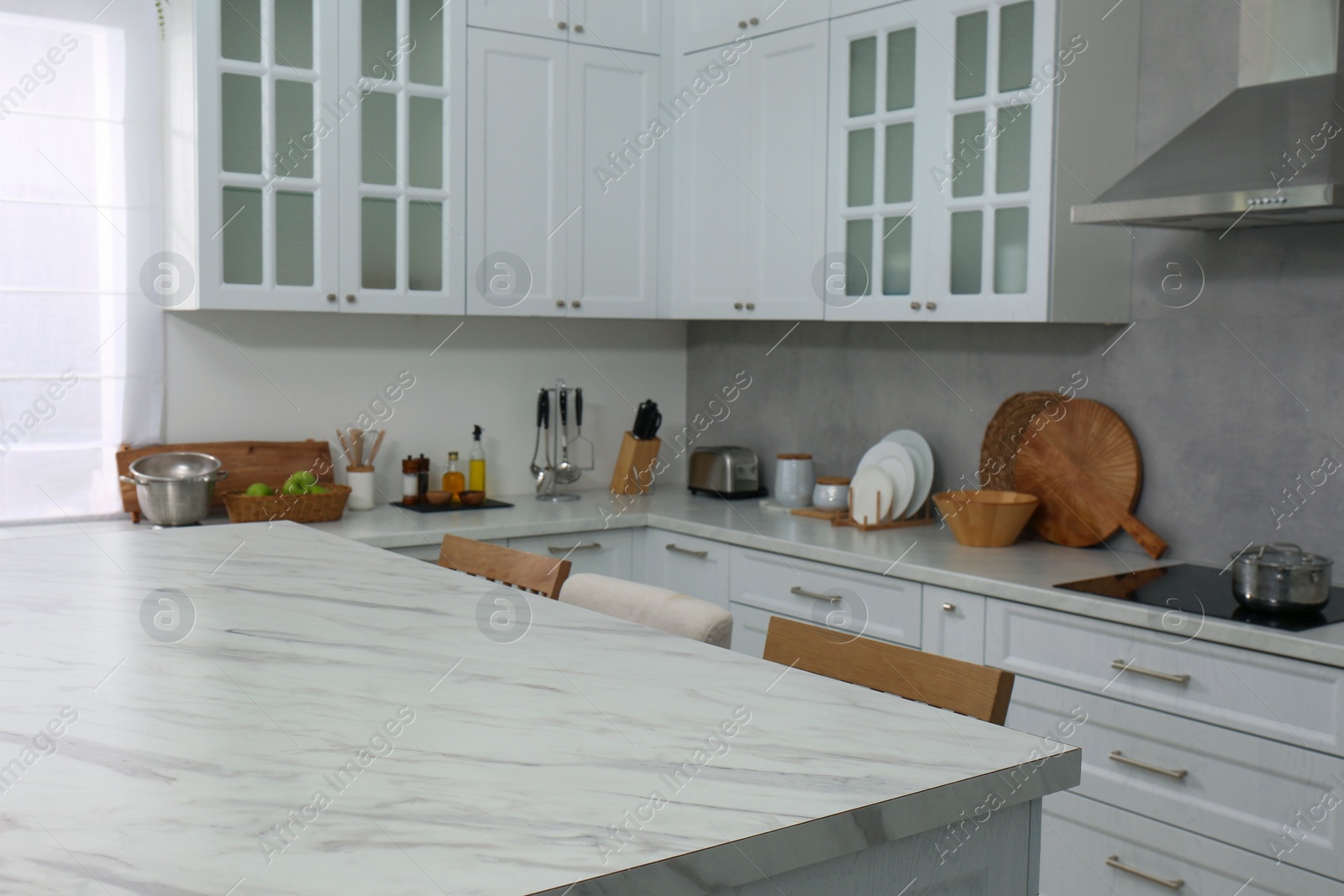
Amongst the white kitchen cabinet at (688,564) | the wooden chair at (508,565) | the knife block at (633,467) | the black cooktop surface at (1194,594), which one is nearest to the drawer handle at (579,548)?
the white kitchen cabinet at (688,564)

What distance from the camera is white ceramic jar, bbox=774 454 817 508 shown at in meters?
3.56

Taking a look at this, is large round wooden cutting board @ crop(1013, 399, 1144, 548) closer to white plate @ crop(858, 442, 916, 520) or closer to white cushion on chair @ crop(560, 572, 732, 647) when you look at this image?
white plate @ crop(858, 442, 916, 520)

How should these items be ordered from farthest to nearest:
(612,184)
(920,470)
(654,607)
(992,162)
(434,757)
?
(612,184)
(920,470)
(992,162)
(654,607)
(434,757)

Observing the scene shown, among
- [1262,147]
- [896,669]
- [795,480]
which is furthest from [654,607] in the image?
[795,480]

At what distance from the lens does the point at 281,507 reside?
3166mm

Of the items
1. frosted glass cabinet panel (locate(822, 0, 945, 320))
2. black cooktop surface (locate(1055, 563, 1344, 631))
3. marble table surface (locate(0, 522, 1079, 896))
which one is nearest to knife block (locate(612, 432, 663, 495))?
frosted glass cabinet panel (locate(822, 0, 945, 320))

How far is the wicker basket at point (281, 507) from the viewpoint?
3.14 meters

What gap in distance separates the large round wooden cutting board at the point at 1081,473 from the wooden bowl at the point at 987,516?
0.07 metres

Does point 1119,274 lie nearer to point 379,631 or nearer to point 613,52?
point 613,52

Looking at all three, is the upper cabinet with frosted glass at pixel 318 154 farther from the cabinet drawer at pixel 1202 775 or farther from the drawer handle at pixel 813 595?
the cabinet drawer at pixel 1202 775

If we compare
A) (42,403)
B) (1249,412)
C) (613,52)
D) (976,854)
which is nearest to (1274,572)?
(1249,412)

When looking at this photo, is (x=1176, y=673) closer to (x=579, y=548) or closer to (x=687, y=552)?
(x=687, y=552)

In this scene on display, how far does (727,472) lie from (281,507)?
1331 millimetres

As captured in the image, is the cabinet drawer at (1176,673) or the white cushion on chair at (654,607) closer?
the white cushion on chair at (654,607)
